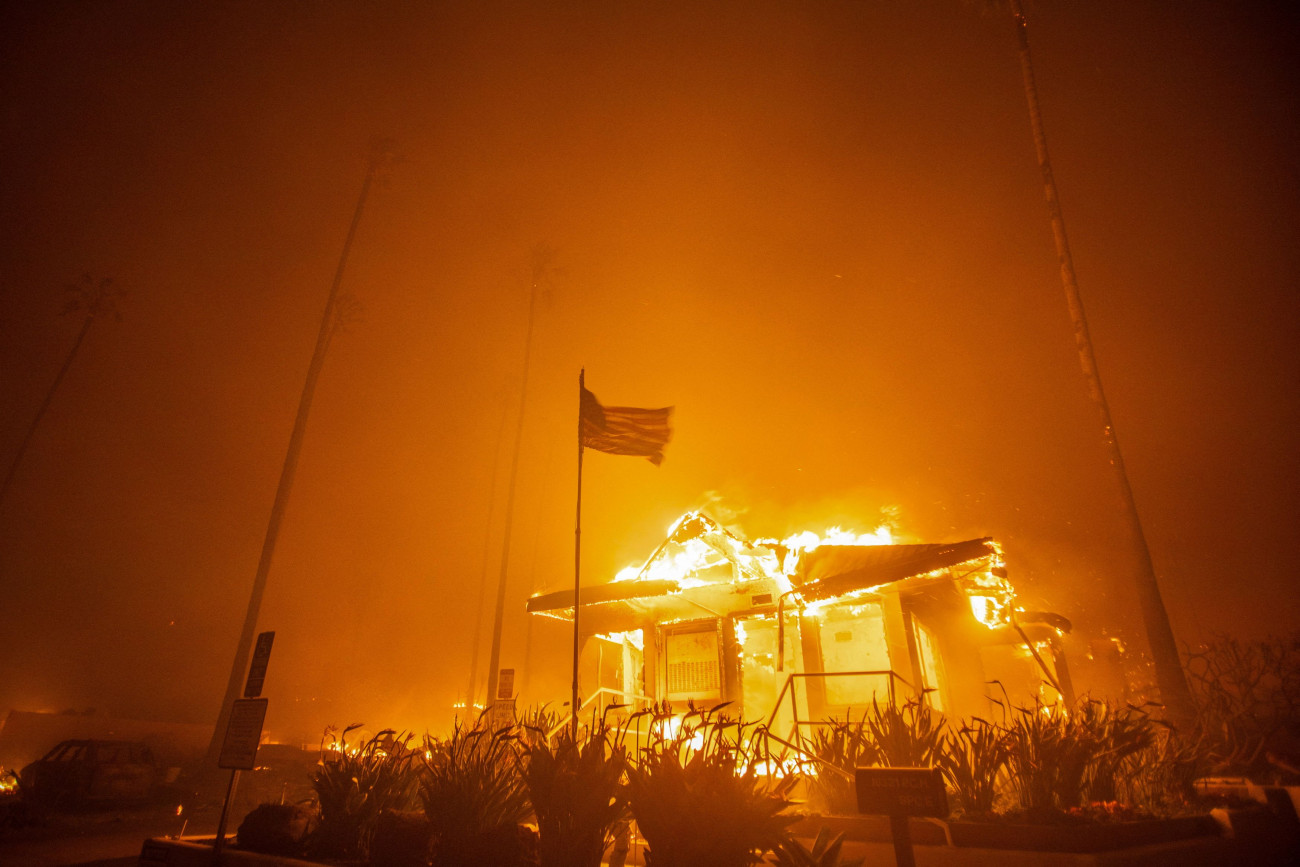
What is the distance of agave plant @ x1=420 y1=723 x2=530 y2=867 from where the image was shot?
5570 mm

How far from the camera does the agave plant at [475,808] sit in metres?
5.57

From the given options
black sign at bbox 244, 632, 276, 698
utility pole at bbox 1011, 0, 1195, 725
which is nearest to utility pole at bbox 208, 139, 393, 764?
black sign at bbox 244, 632, 276, 698

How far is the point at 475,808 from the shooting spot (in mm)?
6062

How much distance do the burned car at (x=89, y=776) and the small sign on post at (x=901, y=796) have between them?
18.1m

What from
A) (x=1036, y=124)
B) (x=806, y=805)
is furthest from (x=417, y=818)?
(x=1036, y=124)

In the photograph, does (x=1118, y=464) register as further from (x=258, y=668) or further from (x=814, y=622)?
(x=258, y=668)

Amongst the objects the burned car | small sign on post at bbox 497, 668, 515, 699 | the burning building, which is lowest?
the burned car

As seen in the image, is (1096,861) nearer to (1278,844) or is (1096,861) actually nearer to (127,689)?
(1278,844)

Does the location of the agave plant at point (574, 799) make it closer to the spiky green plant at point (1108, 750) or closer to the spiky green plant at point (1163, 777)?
the spiky green plant at point (1108, 750)

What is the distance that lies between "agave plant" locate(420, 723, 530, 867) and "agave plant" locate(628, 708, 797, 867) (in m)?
1.37

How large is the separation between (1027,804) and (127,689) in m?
44.5

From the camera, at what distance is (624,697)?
16.2 m

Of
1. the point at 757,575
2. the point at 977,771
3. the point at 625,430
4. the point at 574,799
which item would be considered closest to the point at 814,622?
the point at 757,575

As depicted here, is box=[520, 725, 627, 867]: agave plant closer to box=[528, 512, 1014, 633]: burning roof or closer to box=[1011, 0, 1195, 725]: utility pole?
box=[528, 512, 1014, 633]: burning roof
